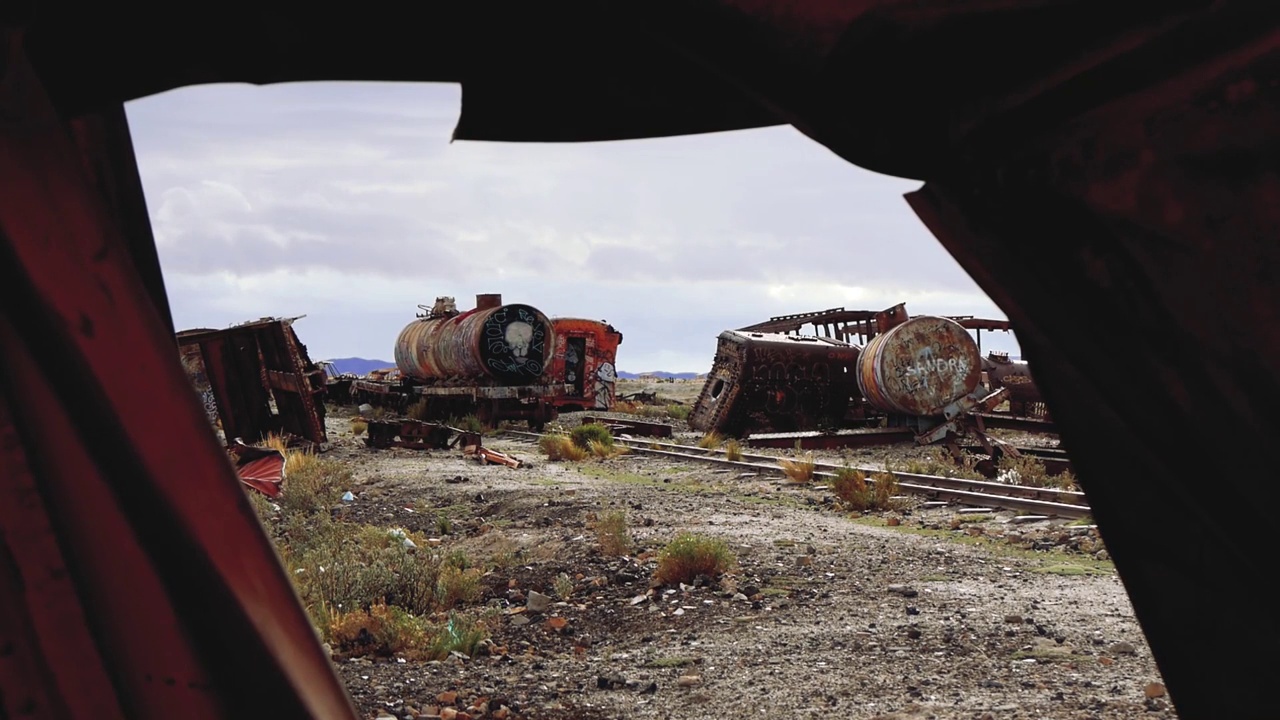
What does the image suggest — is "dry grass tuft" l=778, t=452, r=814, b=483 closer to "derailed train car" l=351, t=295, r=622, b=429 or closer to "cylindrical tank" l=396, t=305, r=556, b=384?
"derailed train car" l=351, t=295, r=622, b=429

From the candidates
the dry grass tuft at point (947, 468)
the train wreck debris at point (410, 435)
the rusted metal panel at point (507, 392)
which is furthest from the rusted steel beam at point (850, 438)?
the rusted metal panel at point (507, 392)

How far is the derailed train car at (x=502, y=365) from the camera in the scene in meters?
23.1

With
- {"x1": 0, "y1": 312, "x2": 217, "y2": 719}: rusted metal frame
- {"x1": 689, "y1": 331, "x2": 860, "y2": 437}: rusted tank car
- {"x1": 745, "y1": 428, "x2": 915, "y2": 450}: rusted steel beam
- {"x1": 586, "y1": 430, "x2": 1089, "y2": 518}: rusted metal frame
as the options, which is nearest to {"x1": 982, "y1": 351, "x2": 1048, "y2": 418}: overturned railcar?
{"x1": 689, "y1": 331, "x2": 860, "y2": 437}: rusted tank car

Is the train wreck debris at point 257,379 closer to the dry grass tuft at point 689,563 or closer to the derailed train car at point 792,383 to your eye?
the derailed train car at point 792,383

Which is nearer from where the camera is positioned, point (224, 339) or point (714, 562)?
point (714, 562)

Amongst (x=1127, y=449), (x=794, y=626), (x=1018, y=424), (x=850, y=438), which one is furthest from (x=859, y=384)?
(x=1127, y=449)

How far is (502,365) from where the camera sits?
2312 centimetres

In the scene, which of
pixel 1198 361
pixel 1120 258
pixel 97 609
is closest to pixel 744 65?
pixel 1120 258

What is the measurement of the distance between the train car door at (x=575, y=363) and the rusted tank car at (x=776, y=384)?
7.87 metres

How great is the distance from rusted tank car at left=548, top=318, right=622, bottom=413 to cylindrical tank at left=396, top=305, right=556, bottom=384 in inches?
159

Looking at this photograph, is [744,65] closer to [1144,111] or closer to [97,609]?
[1144,111]

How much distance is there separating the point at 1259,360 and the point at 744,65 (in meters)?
0.76

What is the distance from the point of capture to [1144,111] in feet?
4.32

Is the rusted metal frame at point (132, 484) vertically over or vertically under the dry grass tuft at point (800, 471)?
over
